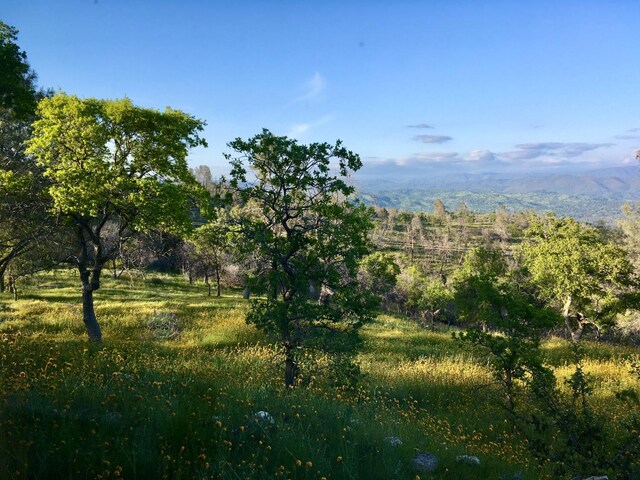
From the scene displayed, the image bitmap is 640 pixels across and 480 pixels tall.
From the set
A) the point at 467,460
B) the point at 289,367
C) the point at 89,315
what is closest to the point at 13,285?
the point at 89,315

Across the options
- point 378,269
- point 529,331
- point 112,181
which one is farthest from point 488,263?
point 112,181

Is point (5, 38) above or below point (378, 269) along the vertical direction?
above

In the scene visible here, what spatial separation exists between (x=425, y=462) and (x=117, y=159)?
44.9ft

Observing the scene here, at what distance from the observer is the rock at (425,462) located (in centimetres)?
504

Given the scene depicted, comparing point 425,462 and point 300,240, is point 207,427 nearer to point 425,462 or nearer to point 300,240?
point 425,462

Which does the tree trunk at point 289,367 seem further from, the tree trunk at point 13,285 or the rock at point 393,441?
the tree trunk at point 13,285

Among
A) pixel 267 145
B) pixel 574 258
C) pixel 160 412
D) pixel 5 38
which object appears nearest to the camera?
pixel 160 412

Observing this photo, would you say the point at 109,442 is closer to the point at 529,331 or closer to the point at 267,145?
the point at 267,145

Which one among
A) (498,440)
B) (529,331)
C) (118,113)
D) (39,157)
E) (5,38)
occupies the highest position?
(5,38)

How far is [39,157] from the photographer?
42.8 feet

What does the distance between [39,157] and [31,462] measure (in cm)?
1254

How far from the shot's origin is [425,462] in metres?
5.18

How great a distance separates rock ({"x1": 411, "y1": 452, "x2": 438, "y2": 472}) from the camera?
5.04 metres

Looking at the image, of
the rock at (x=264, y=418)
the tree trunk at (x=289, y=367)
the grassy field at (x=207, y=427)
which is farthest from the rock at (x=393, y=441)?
the tree trunk at (x=289, y=367)
